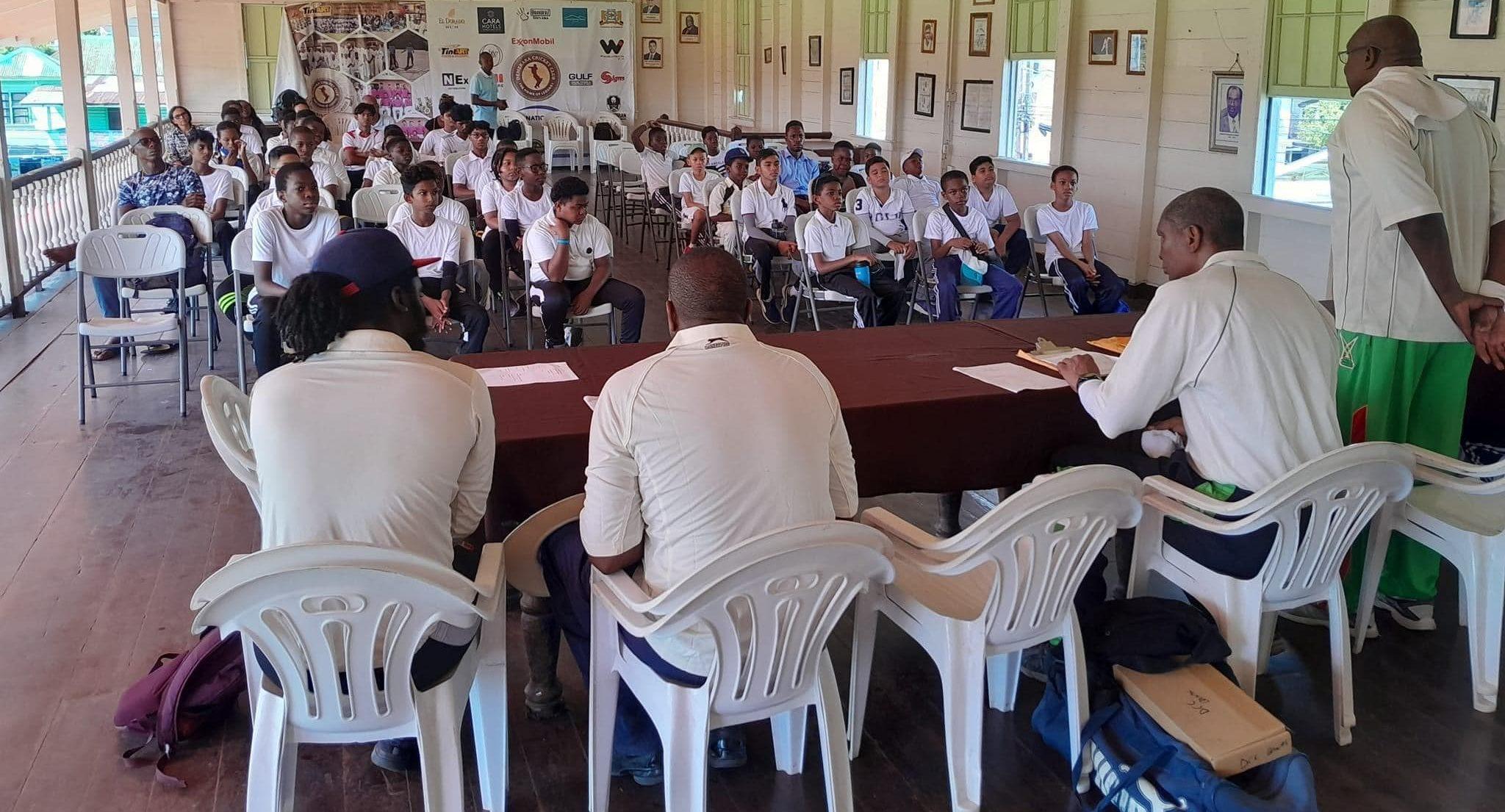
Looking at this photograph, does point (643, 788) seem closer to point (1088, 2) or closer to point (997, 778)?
point (997, 778)

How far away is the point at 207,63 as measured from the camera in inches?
704

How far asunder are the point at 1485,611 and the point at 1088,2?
6.95m

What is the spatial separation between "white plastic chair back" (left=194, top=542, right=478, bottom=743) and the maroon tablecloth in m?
0.78

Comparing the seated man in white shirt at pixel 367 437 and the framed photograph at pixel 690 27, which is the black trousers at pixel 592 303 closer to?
the seated man in white shirt at pixel 367 437

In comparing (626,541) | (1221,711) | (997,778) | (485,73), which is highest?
(485,73)

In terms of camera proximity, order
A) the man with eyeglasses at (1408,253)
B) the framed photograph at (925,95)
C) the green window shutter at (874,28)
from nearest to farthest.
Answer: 1. the man with eyeglasses at (1408,253)
2. the framed photograph at (925,95)
3. the green window shutter at (874,28)

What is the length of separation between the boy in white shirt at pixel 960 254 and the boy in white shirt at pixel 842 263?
0.29 m

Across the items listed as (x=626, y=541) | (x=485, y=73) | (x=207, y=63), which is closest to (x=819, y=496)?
(x=626, y=541)

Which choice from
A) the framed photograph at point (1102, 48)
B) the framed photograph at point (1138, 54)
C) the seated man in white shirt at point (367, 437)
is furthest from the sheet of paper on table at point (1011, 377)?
the framed photograph at point (1102, 48)

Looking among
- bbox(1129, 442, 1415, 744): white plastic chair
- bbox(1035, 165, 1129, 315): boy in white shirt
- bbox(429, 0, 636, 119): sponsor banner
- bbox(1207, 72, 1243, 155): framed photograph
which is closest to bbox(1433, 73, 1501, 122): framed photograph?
bbox(1207, 72, 1243, 155): framed photograph

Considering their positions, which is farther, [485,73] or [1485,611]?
[485,73]

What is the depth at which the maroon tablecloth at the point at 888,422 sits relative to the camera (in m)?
3.00

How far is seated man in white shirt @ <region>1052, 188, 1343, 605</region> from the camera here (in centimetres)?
282

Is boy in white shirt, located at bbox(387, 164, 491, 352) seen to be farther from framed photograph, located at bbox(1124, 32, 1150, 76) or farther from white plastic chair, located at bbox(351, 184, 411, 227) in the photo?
framed photograph, located at bbox(1124, 32, 1150, 76)
